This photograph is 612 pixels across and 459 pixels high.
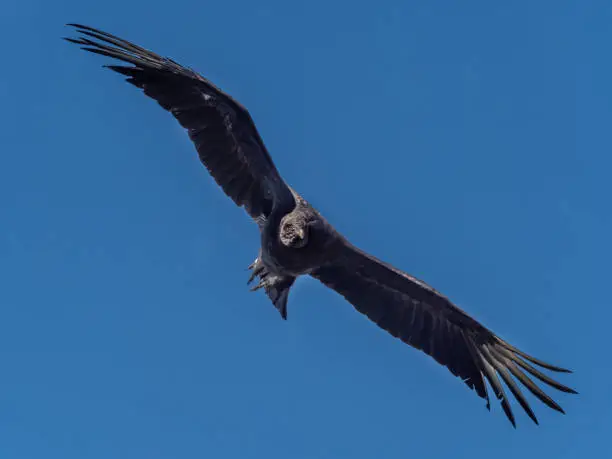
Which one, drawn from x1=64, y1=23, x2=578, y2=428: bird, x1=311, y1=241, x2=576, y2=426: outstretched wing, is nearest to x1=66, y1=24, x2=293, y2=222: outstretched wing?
x1=64, y1=23, x2=578, y2=428: bird

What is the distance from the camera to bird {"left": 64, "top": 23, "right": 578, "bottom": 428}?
14.9 m

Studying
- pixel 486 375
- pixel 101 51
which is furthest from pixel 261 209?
pixel 486 375

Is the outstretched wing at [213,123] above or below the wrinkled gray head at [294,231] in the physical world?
above

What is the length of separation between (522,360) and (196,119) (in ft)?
22.4

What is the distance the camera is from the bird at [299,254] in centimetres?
1486

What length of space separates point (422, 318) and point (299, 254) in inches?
108

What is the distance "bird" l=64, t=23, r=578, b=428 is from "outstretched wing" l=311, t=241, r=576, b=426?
18 mm

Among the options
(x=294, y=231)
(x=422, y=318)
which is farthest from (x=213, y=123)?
(x=422, y=318)

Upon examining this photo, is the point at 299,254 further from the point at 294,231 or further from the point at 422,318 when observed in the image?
the point at 422,318

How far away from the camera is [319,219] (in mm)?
15359

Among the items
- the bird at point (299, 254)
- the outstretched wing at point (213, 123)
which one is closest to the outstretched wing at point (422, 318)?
the bird at point (299, 254)

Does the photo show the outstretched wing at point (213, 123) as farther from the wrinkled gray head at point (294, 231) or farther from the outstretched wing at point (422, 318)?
the outstretched wing at point (422, 318)

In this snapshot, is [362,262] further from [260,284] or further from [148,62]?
[148,62]

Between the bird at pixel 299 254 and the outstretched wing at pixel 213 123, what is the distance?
2 centimetres
